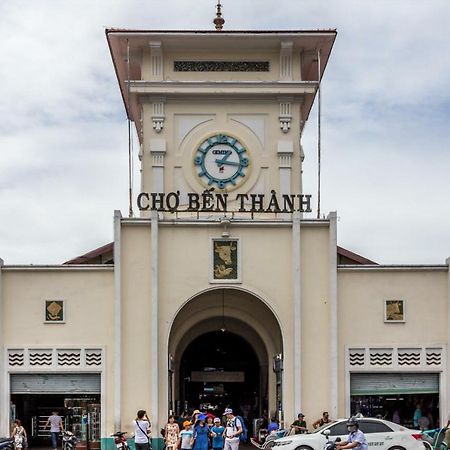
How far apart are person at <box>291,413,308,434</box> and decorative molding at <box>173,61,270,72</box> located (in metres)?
13.1

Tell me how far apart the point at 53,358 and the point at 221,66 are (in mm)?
12310

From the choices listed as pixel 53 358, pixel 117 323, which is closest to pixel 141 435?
pixel 117 323

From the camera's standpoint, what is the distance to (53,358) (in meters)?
36.5

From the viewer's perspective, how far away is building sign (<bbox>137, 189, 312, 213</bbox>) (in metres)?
37.1

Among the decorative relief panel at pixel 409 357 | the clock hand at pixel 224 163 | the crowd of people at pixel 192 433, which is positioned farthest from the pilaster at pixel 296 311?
the clock hand at pixel 224 163

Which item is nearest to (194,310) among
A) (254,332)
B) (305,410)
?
(254,332)

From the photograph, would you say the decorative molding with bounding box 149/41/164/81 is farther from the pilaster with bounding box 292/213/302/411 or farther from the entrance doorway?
the entrance doorway

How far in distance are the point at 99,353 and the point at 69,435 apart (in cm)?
272

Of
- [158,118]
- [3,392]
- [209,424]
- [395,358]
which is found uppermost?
[158,118]

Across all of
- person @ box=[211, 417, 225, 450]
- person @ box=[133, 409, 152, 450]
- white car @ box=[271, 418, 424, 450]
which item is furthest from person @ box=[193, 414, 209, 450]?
person @ box=[211, 417, 225, 450]

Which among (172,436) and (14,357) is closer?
(172,436)

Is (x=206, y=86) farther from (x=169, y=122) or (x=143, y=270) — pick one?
(x=143, y=270)

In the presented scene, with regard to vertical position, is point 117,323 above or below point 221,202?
below

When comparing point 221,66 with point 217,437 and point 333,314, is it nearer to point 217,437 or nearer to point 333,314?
point 333,314
